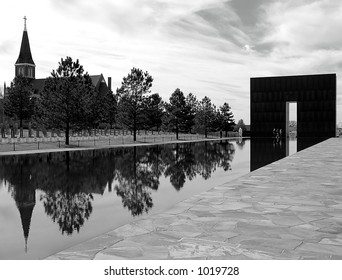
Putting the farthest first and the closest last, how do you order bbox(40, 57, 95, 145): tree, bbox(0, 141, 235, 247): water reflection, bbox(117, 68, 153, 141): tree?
bbox(117, 68, 153, 141): tree, bbox(40, 57, 95, 145): tree, bbox(0, 141, 235, 247): water reflection

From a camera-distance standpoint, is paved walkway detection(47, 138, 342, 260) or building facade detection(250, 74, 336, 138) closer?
paved walkway detection(47, 138, 342, 260)

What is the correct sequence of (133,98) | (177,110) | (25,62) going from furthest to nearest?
1. (25,62)
2. (177,110)
3. (133,98)

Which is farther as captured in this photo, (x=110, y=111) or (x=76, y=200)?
(x=110, y=111)

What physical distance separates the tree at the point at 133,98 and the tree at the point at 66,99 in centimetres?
1156

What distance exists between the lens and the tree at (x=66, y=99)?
37.4 meters

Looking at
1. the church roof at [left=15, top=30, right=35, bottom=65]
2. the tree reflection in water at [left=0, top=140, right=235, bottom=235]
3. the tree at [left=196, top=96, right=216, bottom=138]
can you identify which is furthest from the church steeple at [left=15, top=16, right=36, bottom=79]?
the tree reflection in water at [left=0, top=140, right=235, bottom=235]

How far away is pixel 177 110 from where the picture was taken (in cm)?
6253

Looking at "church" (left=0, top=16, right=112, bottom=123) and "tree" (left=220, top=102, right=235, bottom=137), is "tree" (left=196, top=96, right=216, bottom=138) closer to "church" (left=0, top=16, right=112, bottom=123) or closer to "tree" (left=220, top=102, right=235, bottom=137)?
"tree" (left=220, top=102, right=235, bottom=137)

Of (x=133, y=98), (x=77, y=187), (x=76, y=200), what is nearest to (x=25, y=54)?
(x=133, y=98)

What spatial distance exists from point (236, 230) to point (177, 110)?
5665 cm

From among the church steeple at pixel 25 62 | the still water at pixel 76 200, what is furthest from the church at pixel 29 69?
the still water at pixel 76 200

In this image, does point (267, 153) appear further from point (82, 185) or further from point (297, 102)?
point (297, 102)

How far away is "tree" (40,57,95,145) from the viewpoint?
37.4m

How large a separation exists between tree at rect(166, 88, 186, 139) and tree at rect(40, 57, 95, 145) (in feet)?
84.1
